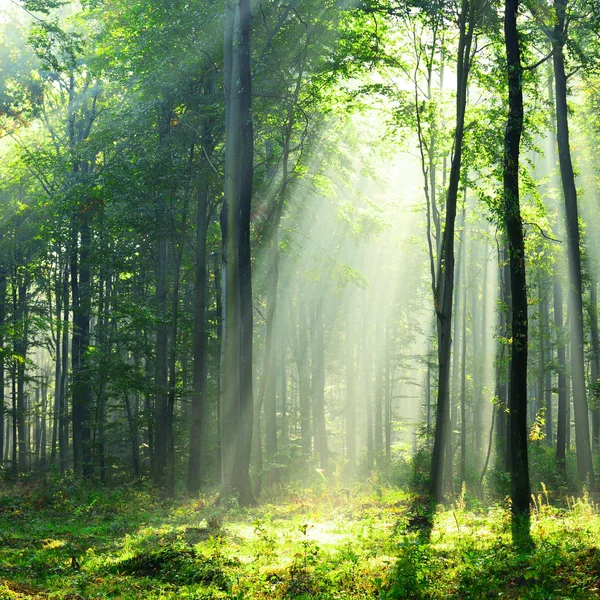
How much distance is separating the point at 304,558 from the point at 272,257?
12156mm

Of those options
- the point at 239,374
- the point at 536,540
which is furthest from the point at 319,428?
the point at 536,540

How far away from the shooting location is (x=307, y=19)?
54.5 feet

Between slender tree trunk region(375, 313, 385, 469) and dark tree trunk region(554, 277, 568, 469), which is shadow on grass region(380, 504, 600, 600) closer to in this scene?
dark tree trunk region(554, 277, 568, 469)

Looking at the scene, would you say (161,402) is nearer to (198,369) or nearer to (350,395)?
(198,369)

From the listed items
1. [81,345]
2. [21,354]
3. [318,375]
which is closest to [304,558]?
[81,345]

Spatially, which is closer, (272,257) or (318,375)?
(272,257)

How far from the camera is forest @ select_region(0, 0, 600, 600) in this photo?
804 cm

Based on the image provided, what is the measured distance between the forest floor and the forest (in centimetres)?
4

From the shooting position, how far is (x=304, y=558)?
7.71m

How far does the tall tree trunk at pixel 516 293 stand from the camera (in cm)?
1066

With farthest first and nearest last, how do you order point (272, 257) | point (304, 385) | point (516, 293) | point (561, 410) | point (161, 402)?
point (304, 385)
point (561, 410)
point (161, 402)
point (272, 257)
point (516, 293)

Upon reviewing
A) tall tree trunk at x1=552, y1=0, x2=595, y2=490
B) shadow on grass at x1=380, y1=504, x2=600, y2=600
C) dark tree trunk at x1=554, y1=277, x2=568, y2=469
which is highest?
tall tree trunk at x1=552, y1=0, x2=595, y2=490

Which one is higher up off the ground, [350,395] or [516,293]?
[516,293]

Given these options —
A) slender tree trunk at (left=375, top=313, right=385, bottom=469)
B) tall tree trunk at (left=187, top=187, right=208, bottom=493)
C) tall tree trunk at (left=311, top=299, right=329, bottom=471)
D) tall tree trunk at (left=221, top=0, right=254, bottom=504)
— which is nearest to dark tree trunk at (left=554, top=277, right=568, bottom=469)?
tall tree trunk at (left=311, top=299, right=329, bottom=471)
